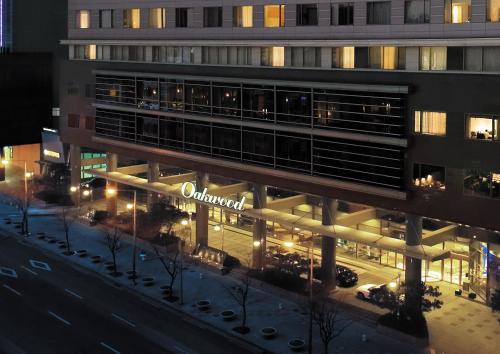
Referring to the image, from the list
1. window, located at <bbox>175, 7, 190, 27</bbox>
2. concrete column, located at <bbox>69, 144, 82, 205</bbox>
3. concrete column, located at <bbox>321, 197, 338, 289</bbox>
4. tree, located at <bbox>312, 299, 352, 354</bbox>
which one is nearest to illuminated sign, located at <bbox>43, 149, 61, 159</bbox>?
concrete column, located at <bbox>69, 144, 82, 205</bbox>

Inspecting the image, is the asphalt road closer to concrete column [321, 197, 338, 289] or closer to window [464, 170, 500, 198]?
concrete column [321, 197, 338, 289]

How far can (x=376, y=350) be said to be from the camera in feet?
173

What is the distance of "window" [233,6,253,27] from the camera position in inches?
2751

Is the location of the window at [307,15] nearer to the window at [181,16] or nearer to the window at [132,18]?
the window at [181,16]

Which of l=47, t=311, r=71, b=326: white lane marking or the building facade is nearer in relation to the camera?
the building facade

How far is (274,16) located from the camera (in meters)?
67.5

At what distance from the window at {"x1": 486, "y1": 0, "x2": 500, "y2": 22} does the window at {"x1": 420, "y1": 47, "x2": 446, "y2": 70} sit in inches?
161

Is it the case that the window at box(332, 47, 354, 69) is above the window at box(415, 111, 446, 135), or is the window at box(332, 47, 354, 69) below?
above

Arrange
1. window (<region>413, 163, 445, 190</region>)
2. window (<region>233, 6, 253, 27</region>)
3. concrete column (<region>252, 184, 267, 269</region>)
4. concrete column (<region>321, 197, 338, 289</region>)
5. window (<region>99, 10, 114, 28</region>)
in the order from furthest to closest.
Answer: window (<region>99, 10, 114, 28</region>), concrete column (<region>252, 184, 267, 269</region>), window (<region>233, 6, 253, 27</region>), concrete column (<region>321, 197, 338, 289</region>), window (<region>413, 163, 445, 190</region>)

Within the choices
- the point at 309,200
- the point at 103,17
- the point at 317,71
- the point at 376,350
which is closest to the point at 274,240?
the point at 309,200

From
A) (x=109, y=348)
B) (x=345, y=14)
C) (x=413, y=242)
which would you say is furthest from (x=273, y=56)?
(x=109, y=348)

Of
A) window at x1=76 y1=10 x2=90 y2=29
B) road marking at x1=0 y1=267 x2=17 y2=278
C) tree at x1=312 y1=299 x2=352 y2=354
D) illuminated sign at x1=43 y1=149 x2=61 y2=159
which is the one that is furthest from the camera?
illuminated sign at x1=43 y1=149 x2=61 y2=159

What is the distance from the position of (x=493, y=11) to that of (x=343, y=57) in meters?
13.7

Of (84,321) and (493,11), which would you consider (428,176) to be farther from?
(84,321)
